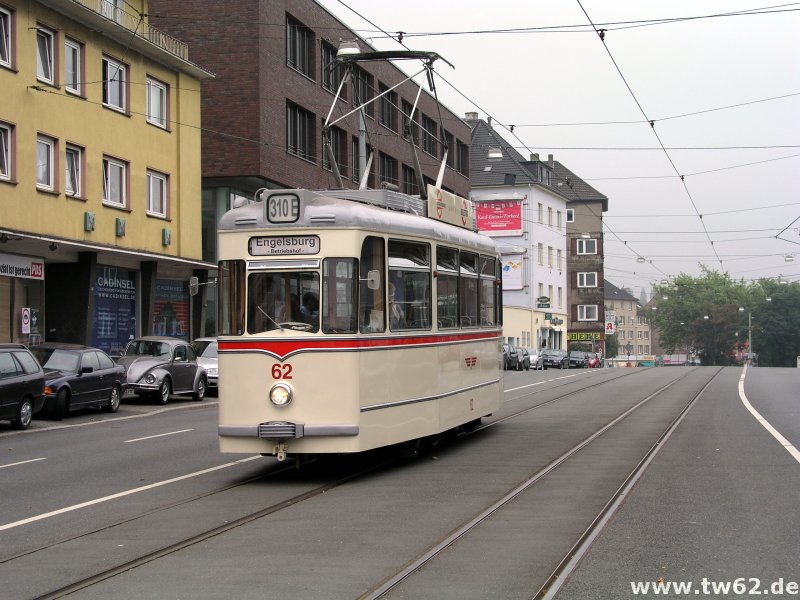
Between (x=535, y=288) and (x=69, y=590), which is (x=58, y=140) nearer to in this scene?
(x=69, y=590)

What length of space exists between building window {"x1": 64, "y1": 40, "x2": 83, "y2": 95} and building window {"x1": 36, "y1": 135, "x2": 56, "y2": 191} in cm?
174

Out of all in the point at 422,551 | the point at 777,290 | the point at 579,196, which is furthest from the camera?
the point at 777,290

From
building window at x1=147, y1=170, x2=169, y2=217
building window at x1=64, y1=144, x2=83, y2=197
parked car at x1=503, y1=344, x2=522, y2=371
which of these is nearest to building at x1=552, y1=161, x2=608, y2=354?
parked car at x1=503, y1=344, x2=522, y2=371

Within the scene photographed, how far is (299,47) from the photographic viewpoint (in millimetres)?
41000

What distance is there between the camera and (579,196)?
9494 cm

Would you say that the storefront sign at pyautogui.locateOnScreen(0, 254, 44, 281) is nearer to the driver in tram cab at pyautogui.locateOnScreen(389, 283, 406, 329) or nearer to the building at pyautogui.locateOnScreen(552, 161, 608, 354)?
the driver in tram cab at pyautogui.locateOnScreen(389, 283, 406, 329)

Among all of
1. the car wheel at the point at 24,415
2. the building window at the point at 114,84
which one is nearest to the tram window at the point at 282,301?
the car wheel at the point at 24,415

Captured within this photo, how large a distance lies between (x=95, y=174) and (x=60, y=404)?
35.8 feet

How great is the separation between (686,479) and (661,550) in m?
3.89

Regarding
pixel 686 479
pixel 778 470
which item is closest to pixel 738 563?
pixel 686 479

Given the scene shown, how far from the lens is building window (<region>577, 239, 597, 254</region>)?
9244 centimetres

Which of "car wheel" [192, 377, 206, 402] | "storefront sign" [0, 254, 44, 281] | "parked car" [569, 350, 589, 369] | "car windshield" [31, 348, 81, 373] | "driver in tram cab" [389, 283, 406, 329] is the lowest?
"parked car" [569, 350, 589, 369]

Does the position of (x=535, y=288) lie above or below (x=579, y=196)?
below

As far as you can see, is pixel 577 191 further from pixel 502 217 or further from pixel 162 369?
pixel 162 369
